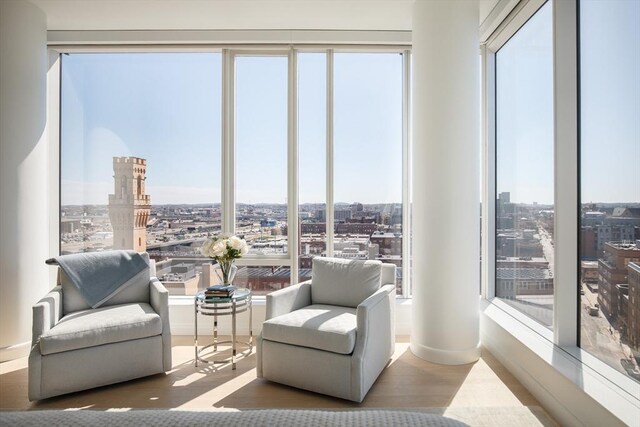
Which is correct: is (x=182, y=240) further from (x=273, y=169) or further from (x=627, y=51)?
(x=627, y=51)

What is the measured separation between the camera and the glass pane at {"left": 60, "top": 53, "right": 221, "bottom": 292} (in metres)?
3.85

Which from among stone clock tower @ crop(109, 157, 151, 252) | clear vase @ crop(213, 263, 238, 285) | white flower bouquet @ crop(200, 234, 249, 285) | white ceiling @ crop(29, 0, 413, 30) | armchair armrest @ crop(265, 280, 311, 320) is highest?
white ceiling @ crop(29, 0, 413, 30)

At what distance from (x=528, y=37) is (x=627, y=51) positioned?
1185 mm

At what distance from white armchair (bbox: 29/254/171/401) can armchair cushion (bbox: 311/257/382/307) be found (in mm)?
1216

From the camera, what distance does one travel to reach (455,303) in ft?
9.92

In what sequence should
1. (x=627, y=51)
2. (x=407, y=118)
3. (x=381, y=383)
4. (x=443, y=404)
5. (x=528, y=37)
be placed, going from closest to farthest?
(x=627, y=51) < (x=443, y=404) < (x=381, y=383) < (x=528, y=37) < (x=407, y=118)

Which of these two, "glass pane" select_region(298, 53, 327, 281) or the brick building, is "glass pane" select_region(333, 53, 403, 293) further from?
the brick building

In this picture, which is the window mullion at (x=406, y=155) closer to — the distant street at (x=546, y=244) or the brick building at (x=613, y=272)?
the distant street at (x=546, y=244)

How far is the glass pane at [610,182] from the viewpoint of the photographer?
75.3 inches

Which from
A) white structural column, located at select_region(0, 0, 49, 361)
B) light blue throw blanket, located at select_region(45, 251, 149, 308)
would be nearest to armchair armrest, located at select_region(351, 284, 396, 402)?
light blue throw blanket, located at select_region(45, 251, 149, 308)

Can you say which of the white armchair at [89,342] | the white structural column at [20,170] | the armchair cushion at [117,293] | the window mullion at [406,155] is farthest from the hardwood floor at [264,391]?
the window mullion at [406,155]

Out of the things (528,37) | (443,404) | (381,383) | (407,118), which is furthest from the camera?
(407,118)

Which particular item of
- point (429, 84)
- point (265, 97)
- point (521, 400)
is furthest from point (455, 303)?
point (265, 97)

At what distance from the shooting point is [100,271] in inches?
121
